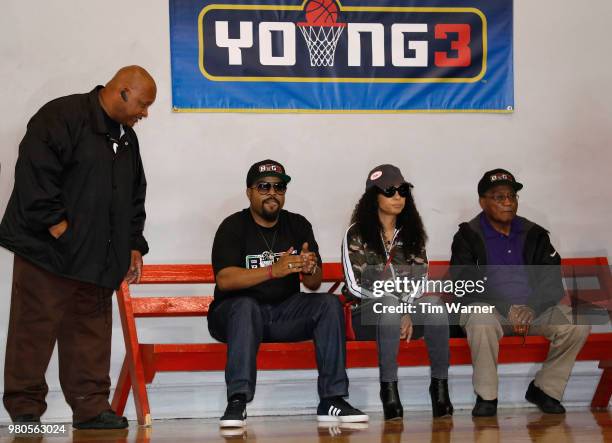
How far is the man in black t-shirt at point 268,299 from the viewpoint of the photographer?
12.5ft

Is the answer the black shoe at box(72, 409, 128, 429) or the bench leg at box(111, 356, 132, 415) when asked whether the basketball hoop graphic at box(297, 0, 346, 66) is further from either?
the black shoe at box(72, 409, 128, 429)

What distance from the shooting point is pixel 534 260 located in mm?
4586

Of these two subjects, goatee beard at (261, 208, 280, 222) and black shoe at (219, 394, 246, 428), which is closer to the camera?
black shoe at (219, 394, 246, 428)

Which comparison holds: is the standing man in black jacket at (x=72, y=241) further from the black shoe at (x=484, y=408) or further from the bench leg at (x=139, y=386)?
the black shoe at (x=484, y=408)

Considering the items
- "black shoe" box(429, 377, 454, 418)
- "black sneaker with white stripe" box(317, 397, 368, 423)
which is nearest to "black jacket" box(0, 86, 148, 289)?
"black sneaker with white stripe" box(317, 397, 368, 423)

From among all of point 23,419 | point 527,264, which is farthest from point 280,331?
point 527,264

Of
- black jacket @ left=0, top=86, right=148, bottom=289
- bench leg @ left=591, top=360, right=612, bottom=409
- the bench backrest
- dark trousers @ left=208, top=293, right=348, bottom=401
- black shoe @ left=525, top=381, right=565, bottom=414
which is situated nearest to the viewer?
black jacket @ left=0, top=86, right=148, bottom=289

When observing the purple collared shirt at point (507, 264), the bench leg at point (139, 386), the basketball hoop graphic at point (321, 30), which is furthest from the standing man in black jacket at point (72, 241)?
the purple collared shirt at point (507, 264)

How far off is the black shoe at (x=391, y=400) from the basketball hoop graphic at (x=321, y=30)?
1873 millimetres

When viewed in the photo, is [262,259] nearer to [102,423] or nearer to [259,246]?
[259,246]

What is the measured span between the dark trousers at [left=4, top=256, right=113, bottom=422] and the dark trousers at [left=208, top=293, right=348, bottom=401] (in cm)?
52

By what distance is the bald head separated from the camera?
12.0ft

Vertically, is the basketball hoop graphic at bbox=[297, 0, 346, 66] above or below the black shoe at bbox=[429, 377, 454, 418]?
above

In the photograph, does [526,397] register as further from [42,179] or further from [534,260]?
[42,179]
